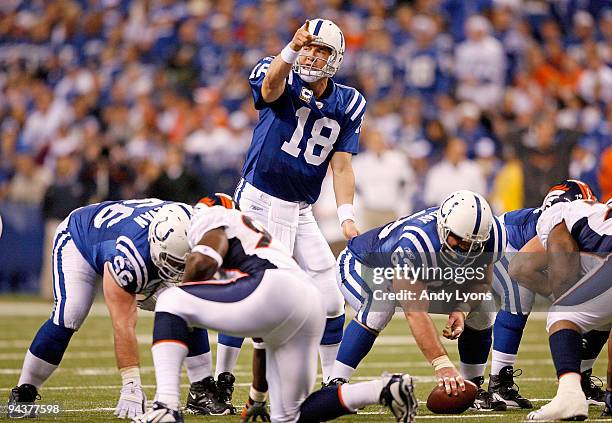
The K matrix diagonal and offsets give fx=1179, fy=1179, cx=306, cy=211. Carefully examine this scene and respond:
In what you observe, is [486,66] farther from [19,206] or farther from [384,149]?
[19,206]

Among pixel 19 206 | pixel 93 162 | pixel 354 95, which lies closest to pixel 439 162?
pixel 93 162

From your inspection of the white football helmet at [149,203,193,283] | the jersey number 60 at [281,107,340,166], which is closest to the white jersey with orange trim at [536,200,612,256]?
the jersey number 60 at [281,107,340,166]

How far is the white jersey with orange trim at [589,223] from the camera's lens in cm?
573

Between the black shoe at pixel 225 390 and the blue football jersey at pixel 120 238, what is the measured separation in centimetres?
81

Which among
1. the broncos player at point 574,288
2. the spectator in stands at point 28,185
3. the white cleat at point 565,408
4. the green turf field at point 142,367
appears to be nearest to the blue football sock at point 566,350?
the broncos player at point 574,288

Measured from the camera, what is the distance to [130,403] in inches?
226

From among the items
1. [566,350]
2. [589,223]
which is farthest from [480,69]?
[566,350]

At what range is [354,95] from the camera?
6781mm

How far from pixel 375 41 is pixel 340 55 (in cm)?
907

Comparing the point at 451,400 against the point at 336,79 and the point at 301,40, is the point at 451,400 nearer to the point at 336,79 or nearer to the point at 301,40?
the point at 301,40

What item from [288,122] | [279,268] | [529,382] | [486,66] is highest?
[486,66]

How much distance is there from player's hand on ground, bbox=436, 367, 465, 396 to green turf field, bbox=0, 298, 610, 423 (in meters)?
0.21

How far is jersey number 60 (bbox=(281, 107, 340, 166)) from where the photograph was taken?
6.54 m

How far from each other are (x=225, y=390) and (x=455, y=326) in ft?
4.47
